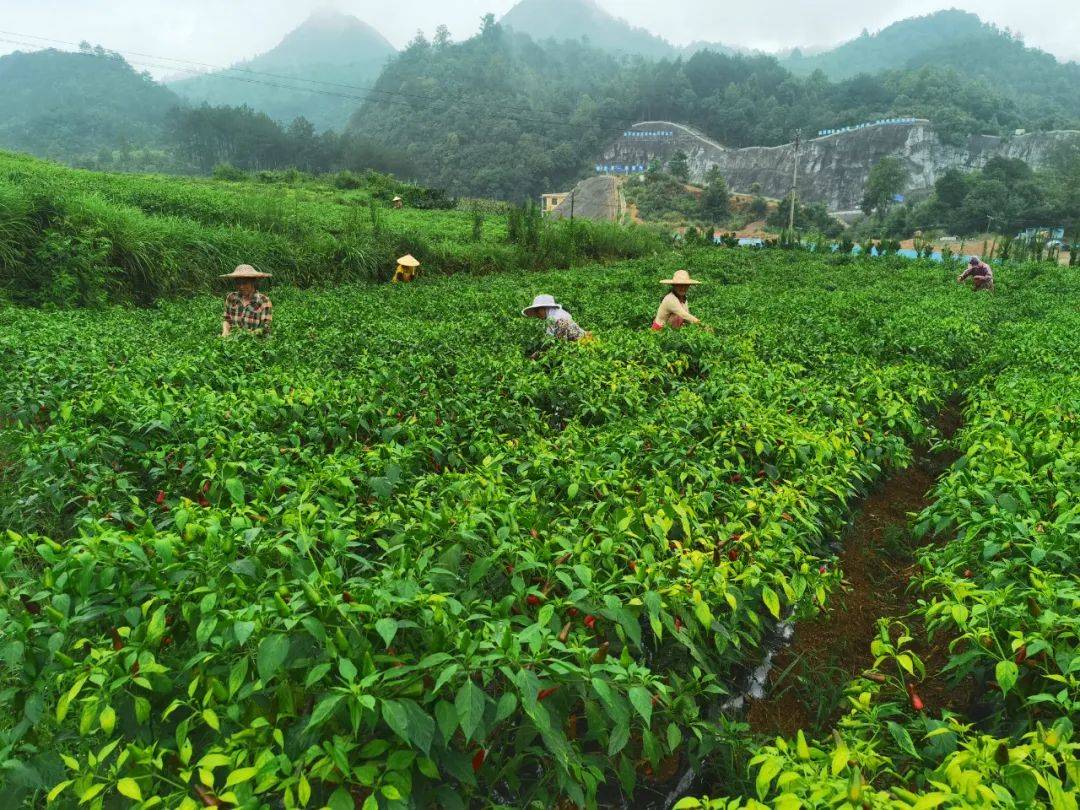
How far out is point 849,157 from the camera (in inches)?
3487

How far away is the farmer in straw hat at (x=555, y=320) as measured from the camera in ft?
24.8

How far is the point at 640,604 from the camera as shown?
215 cm

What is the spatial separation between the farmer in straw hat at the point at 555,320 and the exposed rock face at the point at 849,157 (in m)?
90.5

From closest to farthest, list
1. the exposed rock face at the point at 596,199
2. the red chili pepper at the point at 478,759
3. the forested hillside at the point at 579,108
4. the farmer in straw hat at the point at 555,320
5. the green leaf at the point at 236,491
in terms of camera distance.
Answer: the red chili pepper at the point at 478,759 < the green leaf at the point at 236,491 < the farmer in straw hat at the point at 555,320 < the exposed rock face at the point at 596,199 < the forested hillside at the point at 579,108

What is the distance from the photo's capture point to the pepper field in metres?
1.69

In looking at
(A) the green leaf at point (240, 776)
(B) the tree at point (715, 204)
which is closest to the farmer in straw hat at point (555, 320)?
(A) the green leaf at point (240, 776)

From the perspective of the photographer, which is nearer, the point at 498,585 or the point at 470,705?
the point at 470,705

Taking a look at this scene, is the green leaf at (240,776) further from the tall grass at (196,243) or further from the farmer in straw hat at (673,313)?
the tall grass at (196,243)

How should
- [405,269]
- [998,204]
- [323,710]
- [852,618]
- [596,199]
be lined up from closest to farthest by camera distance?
[323,710]
[852,618]
[405,269]
[998,204]
[596,199]

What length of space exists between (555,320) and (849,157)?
98030mm

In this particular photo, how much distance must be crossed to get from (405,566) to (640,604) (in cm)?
83

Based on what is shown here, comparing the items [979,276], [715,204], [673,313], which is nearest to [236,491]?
[673,313]

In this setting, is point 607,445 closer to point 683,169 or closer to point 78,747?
point 78,747

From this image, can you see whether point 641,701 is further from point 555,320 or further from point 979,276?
point 979,276
